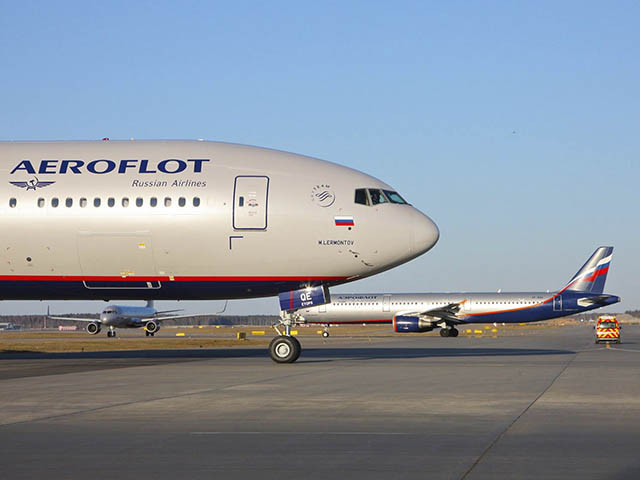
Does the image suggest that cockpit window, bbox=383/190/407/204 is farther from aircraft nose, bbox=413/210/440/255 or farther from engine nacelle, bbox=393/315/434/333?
engine nacelle, bbox=393/315/434/333

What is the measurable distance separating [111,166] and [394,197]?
28.4ft

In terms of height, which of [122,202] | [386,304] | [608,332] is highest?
[122,202]

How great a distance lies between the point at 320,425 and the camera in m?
11.4

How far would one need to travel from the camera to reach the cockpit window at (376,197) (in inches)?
978

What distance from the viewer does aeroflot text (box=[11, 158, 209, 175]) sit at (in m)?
24.8

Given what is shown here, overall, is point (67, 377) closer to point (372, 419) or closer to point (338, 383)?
point (338, 383)

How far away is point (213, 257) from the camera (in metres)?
24.4

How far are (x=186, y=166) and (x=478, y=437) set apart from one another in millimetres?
16536

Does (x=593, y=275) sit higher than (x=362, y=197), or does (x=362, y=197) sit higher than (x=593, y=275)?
(x=593, y=275)

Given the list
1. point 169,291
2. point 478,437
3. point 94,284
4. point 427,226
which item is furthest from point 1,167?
point 478,437

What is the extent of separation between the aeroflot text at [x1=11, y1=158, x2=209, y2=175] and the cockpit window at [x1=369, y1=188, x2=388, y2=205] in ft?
16.8

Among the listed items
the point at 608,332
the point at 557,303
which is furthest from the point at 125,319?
the point at 608,332

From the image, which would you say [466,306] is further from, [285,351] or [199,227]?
[199,227]

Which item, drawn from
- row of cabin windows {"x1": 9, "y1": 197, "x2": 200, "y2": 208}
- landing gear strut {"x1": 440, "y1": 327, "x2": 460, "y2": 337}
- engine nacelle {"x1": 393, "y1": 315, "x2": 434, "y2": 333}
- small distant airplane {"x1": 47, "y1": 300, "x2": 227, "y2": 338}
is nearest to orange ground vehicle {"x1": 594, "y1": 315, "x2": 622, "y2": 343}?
engine nacelle {"x1": 393, "y1": 315, "x2": 434, "y2": 333}
